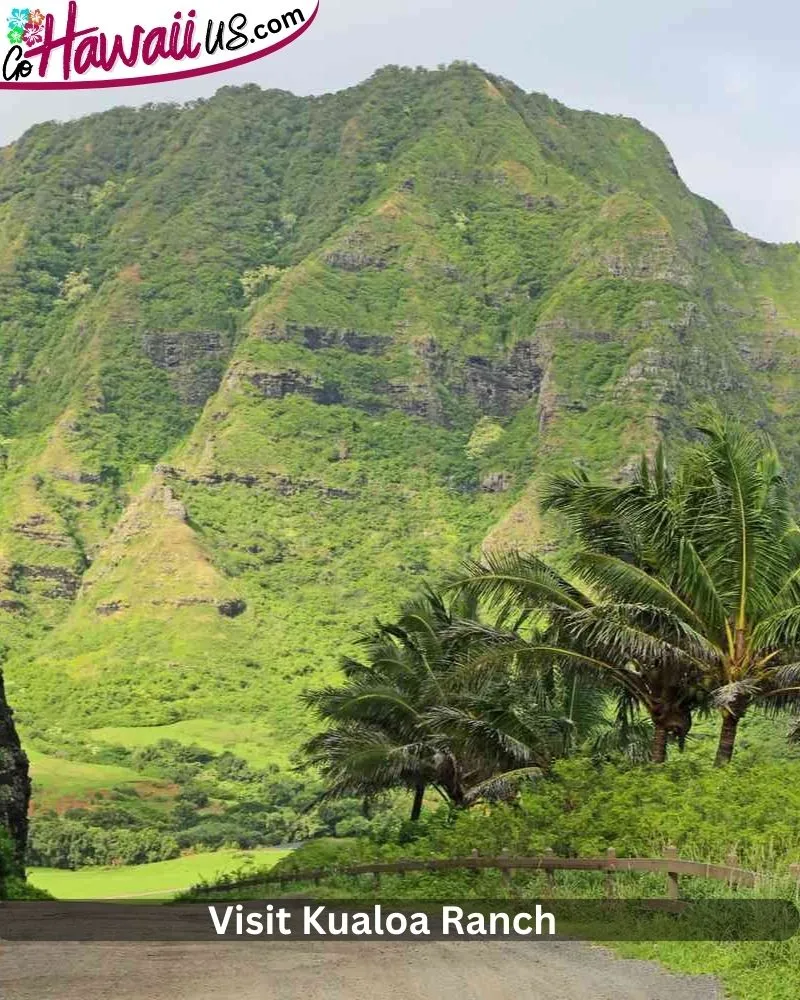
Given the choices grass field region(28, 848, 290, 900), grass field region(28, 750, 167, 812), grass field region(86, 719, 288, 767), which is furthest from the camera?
grass field region(86, 719, 288, 767)

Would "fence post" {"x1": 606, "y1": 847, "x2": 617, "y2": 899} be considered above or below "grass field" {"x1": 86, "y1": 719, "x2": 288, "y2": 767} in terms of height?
above

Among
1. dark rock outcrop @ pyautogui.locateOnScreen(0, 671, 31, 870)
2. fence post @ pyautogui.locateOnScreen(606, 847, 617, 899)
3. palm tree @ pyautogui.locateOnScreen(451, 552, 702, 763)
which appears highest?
palm tree @ pyautogui.locateOnScreen(451, 552, 702, 763)

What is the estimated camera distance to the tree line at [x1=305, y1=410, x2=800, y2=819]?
2664 centimetres

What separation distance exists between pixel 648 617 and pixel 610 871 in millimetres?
8520

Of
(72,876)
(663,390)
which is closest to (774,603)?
(72,876)

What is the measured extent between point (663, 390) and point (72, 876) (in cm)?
11615

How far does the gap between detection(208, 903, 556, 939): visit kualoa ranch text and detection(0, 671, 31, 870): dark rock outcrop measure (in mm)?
20783

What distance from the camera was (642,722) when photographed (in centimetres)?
3500

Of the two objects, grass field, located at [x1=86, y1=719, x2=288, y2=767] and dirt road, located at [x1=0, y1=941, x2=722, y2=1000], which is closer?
dirt road, located at [x1=0, y1=941, x2=722, y2=1000]

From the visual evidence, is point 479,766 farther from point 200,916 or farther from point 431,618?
point 200,916

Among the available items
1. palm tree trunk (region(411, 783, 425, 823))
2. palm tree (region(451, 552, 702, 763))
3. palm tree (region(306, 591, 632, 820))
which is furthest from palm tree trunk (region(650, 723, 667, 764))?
palm tree trunk (region(411, 783, 425, 823))

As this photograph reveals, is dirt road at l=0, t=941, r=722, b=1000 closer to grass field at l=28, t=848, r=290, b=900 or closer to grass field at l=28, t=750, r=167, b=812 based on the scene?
grass field at l=28, t=848, r=290, b=900

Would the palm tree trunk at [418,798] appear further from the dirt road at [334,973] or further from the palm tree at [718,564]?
the dirt road at [334,973]

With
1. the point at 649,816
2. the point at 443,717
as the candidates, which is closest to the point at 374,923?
the point at 649,816
